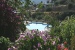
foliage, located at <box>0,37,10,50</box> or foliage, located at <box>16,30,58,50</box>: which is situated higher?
foliage, located at <box>16,30,58,50</box>

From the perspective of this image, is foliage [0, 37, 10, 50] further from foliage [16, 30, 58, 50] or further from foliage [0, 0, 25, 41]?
foliage [16, 30, 58, 50]

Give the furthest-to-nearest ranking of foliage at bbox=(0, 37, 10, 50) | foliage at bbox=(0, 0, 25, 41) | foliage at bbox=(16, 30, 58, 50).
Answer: foliage at bbox=(0, 0, 25, 41), foliage at bbox=(0, 37, 10, 50), foliage at bbox=(16, 30, 58, 50)

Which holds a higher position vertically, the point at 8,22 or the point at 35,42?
the point at 35,42

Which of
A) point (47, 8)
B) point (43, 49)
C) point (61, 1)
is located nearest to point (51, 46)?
point (43, 49)

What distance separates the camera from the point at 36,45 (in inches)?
200

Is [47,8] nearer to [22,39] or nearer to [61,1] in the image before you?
[61,1]

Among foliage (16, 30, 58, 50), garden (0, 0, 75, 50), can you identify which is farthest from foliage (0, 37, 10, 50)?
foliage (16, 30, 58, 50)

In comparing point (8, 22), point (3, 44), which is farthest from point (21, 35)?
point (8, 22)

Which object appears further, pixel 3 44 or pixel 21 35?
pixel 3 44

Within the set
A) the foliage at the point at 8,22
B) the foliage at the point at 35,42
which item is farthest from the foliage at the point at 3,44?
the foliage at the point at 35,42

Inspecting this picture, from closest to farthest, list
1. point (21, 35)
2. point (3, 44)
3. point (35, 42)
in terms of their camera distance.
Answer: point (35, 42), point (21, 35), point (3, 44)

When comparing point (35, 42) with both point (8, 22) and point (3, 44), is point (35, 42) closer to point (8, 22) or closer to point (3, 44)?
point (3, 44)

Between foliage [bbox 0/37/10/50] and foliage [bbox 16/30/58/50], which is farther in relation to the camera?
foliage [bbox 0/37/10/50]

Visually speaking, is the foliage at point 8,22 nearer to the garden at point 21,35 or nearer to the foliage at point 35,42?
the garden at point 21,35
